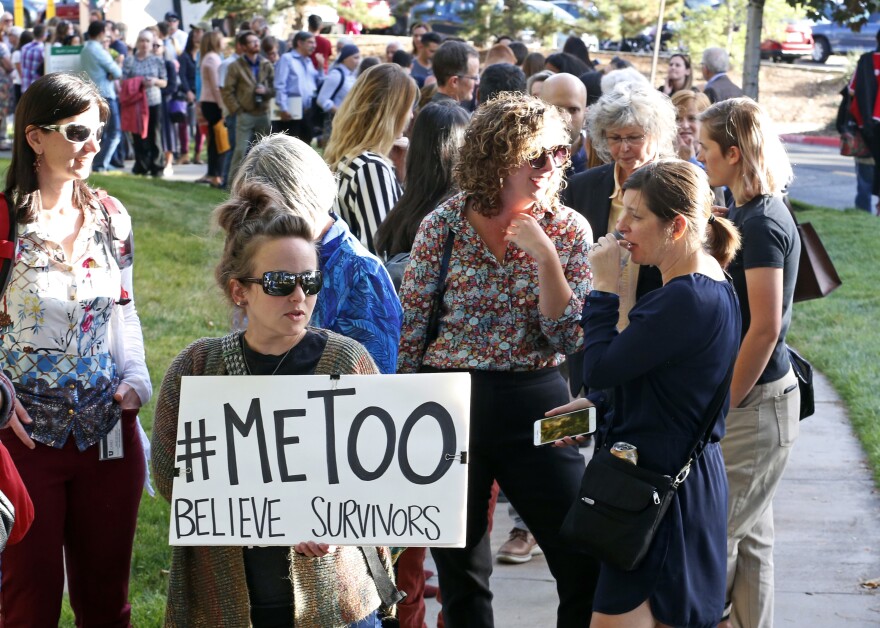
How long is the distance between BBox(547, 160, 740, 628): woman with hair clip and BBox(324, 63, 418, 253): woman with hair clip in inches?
69.4

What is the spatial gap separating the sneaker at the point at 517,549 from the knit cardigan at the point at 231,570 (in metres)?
2.37

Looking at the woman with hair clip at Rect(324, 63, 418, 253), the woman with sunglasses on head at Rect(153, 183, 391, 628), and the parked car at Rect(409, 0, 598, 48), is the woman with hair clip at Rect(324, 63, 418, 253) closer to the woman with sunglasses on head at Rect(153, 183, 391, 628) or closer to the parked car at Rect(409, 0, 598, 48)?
the woman with sunglasses on head at Rect(153, 183, 391, 628)

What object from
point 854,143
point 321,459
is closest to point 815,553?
point 321,459

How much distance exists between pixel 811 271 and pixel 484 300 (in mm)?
1488

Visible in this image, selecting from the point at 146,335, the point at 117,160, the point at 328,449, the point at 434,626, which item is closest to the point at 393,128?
the point at 434,626

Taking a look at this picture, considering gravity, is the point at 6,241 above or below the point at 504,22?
above

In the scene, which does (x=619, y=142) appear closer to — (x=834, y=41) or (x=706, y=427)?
Answer: (x=706, y=427)

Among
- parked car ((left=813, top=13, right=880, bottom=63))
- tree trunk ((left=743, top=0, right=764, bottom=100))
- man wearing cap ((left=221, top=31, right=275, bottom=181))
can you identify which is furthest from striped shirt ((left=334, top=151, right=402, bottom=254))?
parked car ((left=813, top=13, right=880, bottom=63))

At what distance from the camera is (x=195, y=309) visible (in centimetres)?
1054

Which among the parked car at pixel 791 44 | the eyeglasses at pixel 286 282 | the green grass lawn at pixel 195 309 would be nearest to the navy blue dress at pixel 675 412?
the eyeglasses at pixel 286 282

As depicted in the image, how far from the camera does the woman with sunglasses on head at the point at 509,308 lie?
391cm

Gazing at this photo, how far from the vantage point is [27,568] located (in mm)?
3742

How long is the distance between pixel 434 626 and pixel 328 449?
221cm

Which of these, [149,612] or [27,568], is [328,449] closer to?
[27,568]
